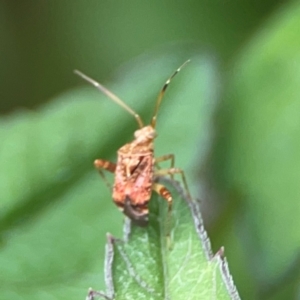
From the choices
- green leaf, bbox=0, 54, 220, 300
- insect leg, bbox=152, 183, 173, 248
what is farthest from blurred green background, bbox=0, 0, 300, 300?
insect leg, bbox=152, 183, 173, 248

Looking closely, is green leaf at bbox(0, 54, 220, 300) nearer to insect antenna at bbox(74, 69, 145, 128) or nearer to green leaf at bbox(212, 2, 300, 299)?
insect antenna at bbox(74, 69, 145, 128)

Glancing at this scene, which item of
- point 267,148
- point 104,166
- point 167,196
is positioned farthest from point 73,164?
point 267,148

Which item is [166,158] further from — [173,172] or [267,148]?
[267,148]

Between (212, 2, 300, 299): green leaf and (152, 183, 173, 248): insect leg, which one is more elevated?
(212, 2, 300, 299): green leaf

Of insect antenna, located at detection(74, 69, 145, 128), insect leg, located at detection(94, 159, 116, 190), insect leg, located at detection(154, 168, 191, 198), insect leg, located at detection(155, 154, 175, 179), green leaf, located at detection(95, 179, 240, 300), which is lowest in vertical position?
green leaf, located at detection(95, 179, 240, 300)

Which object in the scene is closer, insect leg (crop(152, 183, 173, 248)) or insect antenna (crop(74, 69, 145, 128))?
insect leg (crop(152, 183, 173, 248))

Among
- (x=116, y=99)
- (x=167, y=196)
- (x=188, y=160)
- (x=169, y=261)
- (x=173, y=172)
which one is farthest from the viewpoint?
(x=116, y=99)

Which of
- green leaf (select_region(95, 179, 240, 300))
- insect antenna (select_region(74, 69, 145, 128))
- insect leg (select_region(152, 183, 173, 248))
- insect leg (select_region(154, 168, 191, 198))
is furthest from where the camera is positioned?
insect antenna (select_region(74, 69, 145, 128))
